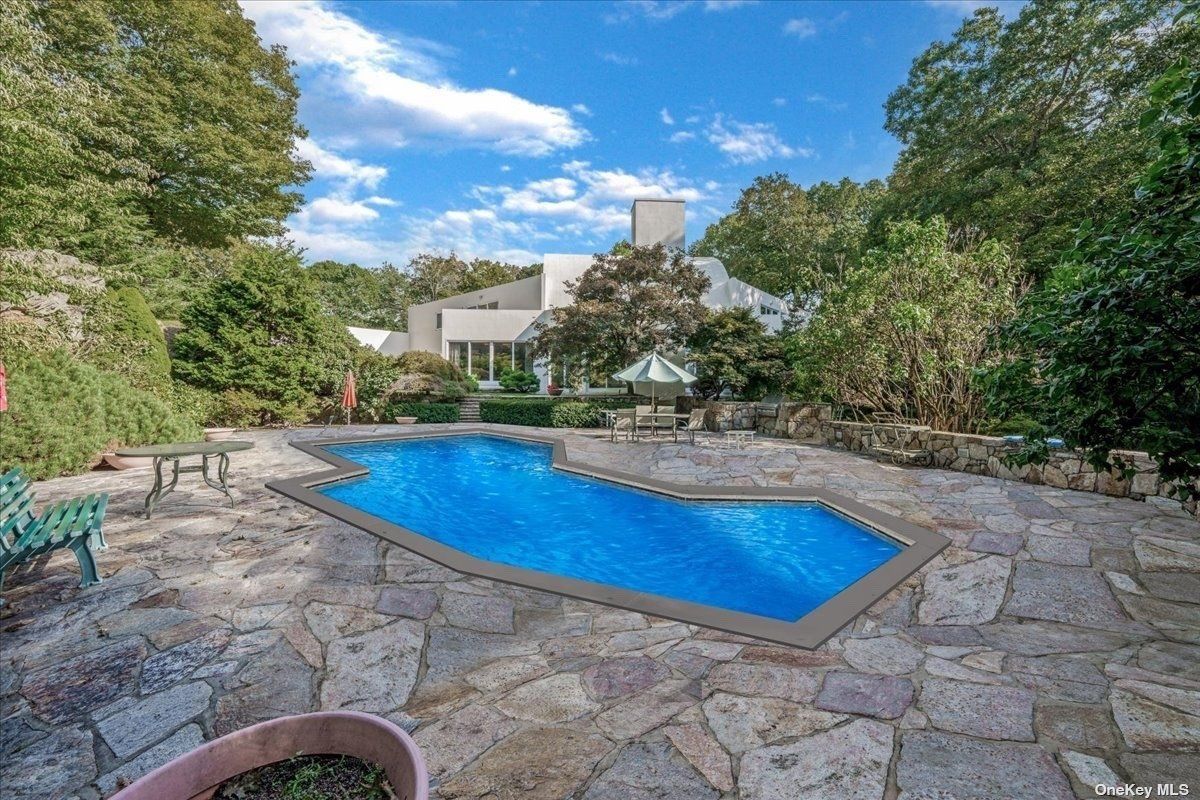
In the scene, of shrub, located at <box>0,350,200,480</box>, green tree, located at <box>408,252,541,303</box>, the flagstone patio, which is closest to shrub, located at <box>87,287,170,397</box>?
shrub, located at <box>0,350,200,480</box>

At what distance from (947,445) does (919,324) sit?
2.18 meters

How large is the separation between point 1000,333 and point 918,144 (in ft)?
61.5

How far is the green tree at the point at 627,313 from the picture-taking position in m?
15.7

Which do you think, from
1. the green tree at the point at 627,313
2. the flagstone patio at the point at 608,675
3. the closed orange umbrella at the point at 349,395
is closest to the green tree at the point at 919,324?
the green tree at the point at 627,313

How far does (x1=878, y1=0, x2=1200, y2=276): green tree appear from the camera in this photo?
12797 mm

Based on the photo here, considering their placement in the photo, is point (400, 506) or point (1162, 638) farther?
point (400, 506)

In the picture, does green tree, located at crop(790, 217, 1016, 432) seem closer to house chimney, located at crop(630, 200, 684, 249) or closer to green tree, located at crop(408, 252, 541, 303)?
house chimney, located at crop(630, 200, 684, 249)

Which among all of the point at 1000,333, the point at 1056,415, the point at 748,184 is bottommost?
the point at 1056,415

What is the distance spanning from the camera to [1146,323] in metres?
2.04

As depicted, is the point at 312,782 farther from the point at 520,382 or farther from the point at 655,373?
the point at 520,382

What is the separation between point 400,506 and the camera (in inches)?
338

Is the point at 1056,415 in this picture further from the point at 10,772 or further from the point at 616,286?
the point at 616,286

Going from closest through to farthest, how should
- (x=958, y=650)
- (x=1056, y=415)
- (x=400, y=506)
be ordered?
(x=1056, y=415), (x=958, y=650), (x=400, y=506)

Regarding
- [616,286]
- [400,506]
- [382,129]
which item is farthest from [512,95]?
[400,506]
